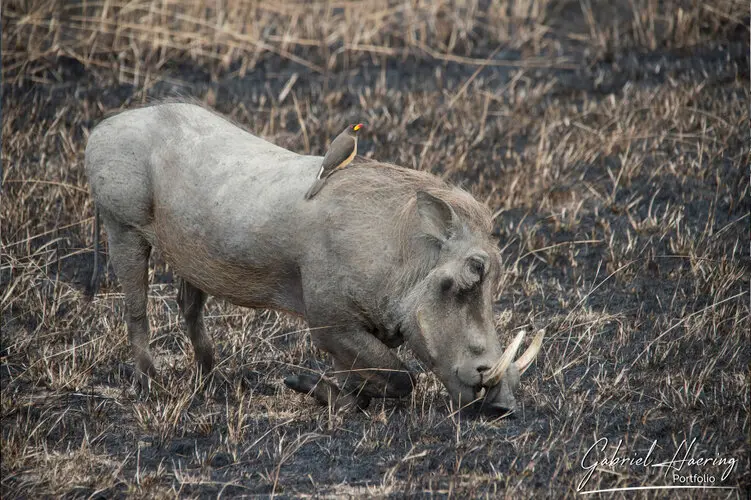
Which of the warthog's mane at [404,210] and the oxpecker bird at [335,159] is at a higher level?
the oxpecker bird at [335,159]

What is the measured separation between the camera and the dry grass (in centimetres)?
366

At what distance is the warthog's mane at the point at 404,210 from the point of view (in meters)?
3.75

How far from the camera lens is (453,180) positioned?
21.3 ft

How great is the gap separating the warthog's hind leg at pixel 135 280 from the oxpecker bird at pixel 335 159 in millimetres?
929

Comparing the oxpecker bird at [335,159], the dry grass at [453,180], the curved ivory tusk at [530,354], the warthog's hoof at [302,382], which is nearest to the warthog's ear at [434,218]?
the oxpecker bird at [335,159]

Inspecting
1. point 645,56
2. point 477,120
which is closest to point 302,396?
point 477,120

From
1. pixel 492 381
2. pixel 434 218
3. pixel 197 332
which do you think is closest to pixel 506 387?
pixel 492 381

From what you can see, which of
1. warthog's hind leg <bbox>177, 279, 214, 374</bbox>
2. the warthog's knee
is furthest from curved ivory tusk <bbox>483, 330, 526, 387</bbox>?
warthog's hind leg <bbox>177, 279, 214, 374</bbox>

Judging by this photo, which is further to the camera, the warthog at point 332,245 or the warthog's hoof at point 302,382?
the warthog's hoof at point 302,382

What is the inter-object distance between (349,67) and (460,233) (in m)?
4.97

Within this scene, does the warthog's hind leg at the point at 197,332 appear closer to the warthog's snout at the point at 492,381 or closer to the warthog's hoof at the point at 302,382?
the warthog's hoof at the point at 302,382

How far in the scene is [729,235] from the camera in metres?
5.72

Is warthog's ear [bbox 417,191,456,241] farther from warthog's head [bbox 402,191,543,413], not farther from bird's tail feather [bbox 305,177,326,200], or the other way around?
bird's tail feather [bbox 305,177,326,200]

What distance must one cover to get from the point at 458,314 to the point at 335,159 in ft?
2.48
